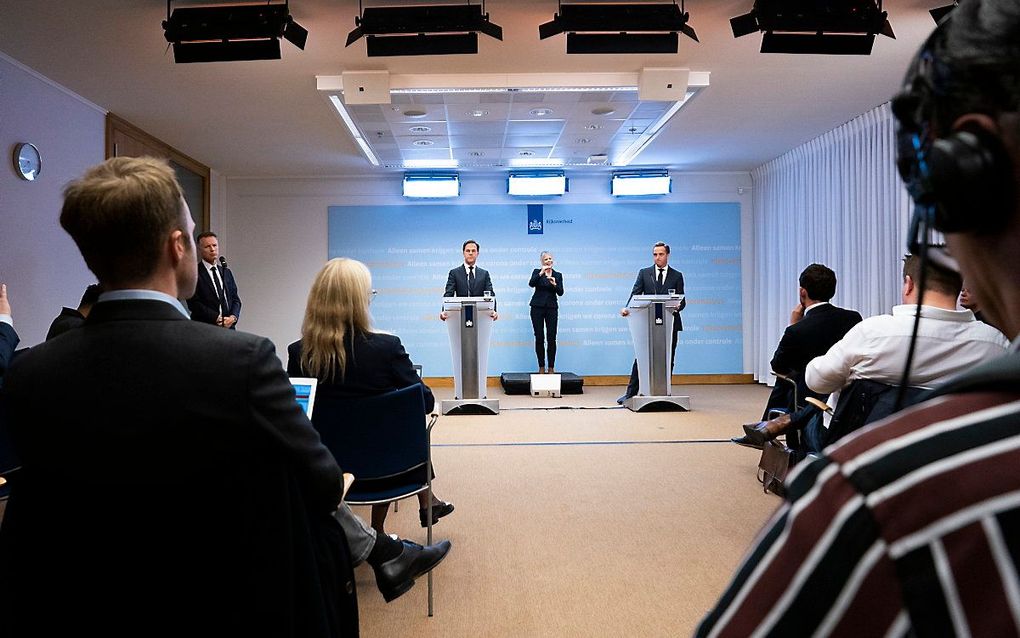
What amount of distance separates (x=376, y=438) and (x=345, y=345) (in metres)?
0.39

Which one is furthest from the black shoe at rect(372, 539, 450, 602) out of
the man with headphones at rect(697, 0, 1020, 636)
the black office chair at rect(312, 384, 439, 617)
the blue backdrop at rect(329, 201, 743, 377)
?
the blue backdrop at rect(329, 201, 743, 377)

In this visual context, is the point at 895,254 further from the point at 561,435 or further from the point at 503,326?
the point at 503,326

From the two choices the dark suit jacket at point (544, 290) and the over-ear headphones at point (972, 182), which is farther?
the dark suit jacket at point (544, 290)

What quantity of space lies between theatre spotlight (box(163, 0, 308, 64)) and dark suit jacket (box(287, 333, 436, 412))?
2.42 metres

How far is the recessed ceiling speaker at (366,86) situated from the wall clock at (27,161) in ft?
8.18

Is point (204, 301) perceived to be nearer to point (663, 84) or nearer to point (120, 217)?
point (663, 84)

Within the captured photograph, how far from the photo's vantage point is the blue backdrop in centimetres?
921

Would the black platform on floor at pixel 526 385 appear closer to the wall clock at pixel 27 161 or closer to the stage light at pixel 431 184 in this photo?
the stage light at pixel 431 184

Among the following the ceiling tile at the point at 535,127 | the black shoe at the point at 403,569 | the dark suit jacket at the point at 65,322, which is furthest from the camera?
the ceiling tile at the point at 535,127

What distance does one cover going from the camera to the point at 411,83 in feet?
17.4

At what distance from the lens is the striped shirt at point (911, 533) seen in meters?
0.32

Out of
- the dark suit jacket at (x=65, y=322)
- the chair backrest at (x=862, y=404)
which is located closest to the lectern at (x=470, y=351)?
the dark suit jacket at (x=65, y=322)

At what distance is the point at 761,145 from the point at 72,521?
819cm

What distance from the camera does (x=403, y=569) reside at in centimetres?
229
